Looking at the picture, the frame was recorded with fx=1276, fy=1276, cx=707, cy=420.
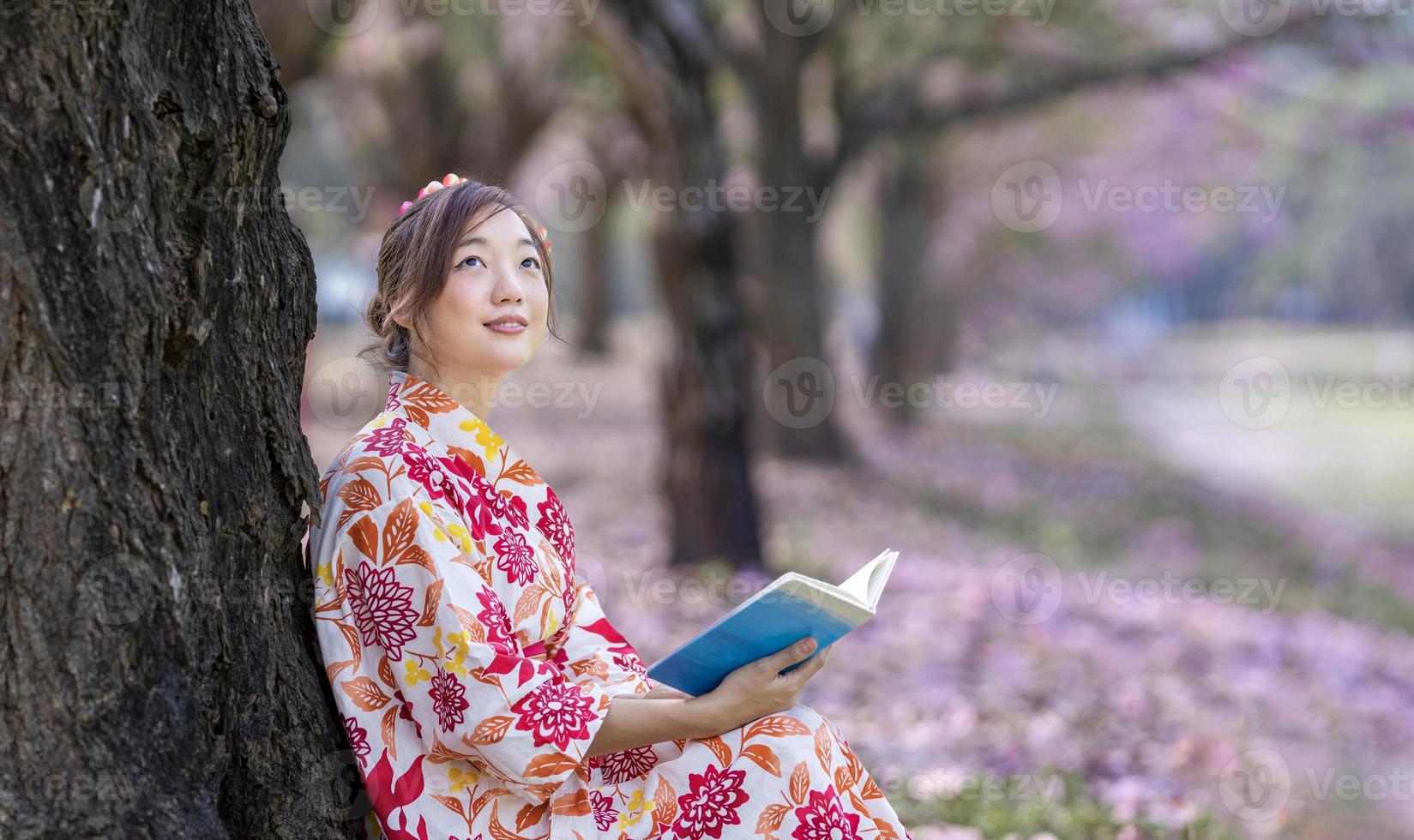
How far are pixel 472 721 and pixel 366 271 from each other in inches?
43.3

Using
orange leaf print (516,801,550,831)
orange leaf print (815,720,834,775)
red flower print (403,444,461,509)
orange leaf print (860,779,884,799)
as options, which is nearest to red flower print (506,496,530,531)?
red flower print (403,444,461,509)

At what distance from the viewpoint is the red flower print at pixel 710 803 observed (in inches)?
74.9

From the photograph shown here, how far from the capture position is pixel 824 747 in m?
1.97

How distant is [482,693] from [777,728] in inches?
18.2

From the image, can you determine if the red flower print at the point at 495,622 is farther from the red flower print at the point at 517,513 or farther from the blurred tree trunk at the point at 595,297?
the blurred tree trunk at the point at 595,297

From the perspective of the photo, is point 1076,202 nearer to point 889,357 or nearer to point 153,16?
point 889,357

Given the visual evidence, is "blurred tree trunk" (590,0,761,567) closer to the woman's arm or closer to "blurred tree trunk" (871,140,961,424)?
the woman's arm

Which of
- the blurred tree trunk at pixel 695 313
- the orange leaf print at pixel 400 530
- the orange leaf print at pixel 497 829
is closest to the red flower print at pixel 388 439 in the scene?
the orange leaf print at pixel 400 530

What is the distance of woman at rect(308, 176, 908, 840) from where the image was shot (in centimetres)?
179

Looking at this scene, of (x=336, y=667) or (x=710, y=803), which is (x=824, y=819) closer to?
(x=710, y=803)

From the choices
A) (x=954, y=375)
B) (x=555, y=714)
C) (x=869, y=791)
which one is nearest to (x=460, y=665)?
(x=555, y=714)

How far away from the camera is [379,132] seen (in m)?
16.5

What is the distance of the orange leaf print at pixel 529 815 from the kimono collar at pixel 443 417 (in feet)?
1.74

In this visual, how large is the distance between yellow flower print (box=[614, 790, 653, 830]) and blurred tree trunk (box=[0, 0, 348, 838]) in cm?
48
